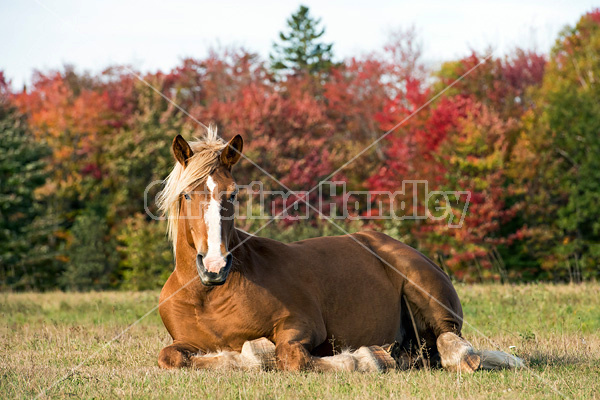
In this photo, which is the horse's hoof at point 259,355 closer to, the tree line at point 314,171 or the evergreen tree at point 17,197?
the tree line at point 314,171

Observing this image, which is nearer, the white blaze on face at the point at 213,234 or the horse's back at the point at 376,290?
the white blaze on face at the point at 213,234

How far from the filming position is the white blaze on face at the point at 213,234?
16.1 ft

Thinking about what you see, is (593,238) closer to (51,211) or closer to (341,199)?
(341,199)

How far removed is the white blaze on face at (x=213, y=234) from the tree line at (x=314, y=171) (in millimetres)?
14401

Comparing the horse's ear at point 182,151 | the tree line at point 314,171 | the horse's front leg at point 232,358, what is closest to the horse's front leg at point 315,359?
the horse's front leg at point 232,358

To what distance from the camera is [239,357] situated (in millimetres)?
5391

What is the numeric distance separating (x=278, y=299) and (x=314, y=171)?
2046 cm

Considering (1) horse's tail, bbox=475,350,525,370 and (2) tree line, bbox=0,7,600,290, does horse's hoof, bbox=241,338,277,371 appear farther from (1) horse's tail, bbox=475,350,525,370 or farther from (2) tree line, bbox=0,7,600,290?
(2) tree line, bbox=0,7,600,290

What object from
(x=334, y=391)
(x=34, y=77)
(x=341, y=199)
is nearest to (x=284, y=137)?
(x=341, y=199)

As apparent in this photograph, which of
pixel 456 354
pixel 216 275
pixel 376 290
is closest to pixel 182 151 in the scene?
pixel 216 275

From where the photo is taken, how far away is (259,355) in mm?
5297

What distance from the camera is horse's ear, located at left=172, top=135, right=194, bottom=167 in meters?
5.52

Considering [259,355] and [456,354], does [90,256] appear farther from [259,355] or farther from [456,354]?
[456,354]

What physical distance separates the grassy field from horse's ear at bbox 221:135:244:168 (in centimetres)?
189
